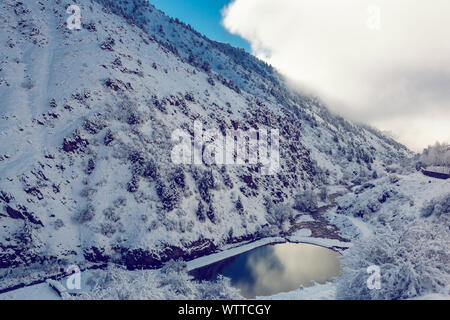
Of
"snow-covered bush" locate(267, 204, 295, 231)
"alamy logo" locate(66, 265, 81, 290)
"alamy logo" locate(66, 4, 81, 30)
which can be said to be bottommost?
"alamy logo" locate(66, 265, 81, 290)

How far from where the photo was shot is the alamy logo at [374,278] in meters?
23.5

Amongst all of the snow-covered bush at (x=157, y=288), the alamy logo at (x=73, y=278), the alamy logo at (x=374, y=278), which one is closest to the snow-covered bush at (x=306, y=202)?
the snow-covered bush at (x=157, y=288)

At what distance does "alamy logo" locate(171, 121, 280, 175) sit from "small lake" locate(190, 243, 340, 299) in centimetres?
2080

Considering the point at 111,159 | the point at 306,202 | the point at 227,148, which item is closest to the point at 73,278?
the point at 111,159

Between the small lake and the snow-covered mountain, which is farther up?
the snow-covered mountain

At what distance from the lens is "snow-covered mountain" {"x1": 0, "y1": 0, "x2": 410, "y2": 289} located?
126 ft

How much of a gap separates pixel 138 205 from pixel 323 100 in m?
157

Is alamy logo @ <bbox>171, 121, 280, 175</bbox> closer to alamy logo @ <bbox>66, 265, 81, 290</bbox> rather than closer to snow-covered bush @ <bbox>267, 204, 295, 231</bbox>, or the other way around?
snow-covered bush @ <bbox>267, 204, 295, 231</bbox>

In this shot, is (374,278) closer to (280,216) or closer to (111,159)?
(280,216)

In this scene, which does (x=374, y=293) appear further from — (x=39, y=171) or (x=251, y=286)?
(x=39, y=171)

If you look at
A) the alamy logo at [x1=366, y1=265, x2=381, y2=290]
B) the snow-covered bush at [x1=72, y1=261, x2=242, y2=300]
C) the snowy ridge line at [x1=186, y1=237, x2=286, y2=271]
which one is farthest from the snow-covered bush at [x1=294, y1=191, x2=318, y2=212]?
the alamy logo at [x1=366, y1=265, x2=381, y2=290]

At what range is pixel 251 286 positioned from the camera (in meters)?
37.2

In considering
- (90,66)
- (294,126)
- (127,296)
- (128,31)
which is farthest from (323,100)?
(127,296)
